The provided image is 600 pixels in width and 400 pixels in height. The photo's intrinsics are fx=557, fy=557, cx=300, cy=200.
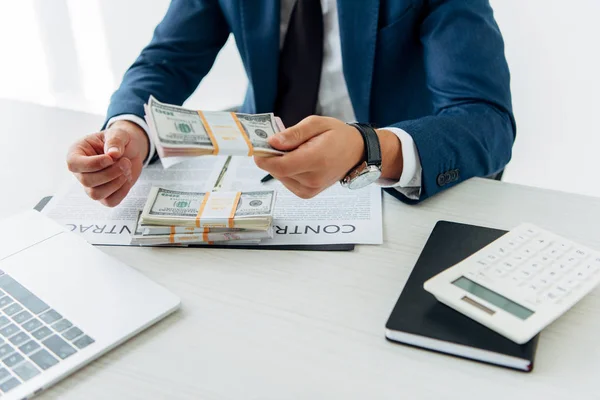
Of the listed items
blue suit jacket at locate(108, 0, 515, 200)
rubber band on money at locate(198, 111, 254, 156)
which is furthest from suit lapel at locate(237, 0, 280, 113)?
rubber band on money at locate(198, 111, 254, 156)

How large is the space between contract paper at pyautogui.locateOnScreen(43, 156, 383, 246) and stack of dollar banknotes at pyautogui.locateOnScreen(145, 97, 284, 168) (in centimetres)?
15

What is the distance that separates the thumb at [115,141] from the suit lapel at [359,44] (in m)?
0.44

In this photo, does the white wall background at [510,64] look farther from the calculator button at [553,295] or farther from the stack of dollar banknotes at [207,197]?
the calculator button at [553,295]

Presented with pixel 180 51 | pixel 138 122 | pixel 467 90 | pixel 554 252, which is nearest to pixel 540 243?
pixel 554 252

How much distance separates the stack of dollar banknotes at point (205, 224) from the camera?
2.40ft

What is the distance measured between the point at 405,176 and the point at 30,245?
1.70 feet

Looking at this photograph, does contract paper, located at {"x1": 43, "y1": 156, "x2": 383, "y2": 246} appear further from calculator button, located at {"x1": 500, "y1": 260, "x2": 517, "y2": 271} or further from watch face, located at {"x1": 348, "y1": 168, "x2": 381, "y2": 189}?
calculator button, located at {"x1": 500, "y1": 260, "x2": 517, "y2": 271}

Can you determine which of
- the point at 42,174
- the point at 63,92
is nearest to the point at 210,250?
the point at 42,174

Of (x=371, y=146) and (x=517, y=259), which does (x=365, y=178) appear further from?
(x=517, y=259)

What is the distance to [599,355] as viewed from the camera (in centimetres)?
55

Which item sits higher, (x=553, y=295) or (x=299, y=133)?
(x=299, y=133)

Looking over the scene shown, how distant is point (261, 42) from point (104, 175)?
0.48 meters

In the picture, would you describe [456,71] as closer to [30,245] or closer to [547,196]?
[547,196]

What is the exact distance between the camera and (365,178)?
76 cm
